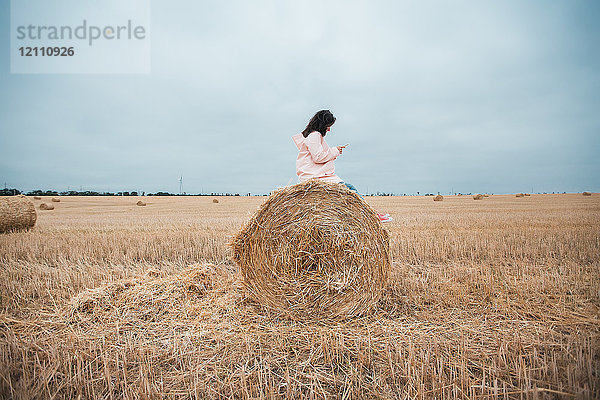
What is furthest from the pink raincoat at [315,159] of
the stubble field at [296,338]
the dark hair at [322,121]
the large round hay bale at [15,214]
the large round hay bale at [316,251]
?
the large round hay bale at [15,214]

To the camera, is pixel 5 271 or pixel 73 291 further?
pixel 5 271

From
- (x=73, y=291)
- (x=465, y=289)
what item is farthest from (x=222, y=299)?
(x=465, y=289)

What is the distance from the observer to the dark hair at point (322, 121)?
4.06 metres

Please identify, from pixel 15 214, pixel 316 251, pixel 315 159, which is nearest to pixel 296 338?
pixel 316 251

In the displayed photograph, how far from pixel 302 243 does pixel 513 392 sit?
202cm

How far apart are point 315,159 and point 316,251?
116 centimetres

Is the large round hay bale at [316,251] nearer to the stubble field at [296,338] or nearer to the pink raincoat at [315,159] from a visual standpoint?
the stubble field at [296,338]

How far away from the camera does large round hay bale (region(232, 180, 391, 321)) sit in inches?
133

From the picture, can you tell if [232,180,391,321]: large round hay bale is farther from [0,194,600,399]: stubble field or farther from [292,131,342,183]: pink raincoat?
[292,131,342,183]: pink raincoat

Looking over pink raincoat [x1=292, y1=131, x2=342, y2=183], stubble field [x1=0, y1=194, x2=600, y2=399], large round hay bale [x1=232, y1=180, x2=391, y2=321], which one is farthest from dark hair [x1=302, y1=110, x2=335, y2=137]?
stubble field [x1=0, y1=194, x2=600, y2=399]

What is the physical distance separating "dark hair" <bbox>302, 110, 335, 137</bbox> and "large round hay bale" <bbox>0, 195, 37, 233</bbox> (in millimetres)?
9556

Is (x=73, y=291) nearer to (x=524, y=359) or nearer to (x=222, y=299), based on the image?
(x=222, y=299)

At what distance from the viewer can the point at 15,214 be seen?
9.30 meters

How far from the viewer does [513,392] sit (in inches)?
78.3
